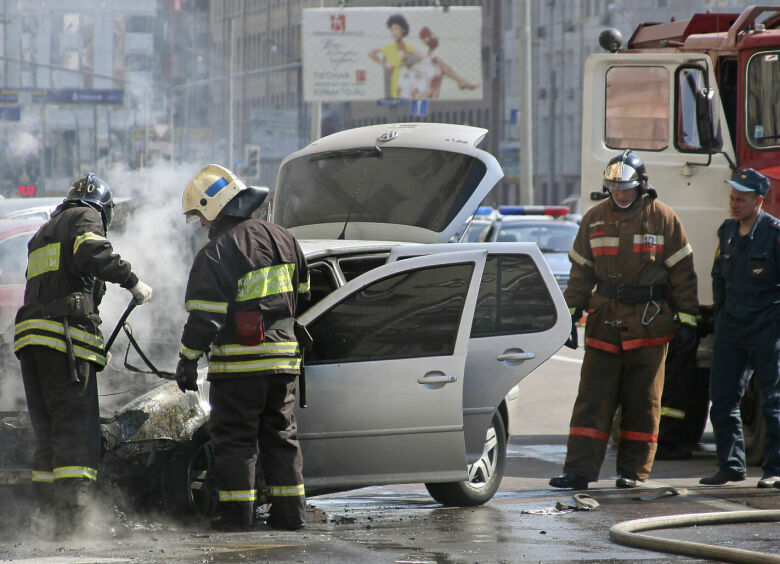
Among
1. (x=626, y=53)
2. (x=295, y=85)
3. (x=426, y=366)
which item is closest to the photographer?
(x=426, y=366)

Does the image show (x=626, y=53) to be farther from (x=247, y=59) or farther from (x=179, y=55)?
(x=247, y=59)

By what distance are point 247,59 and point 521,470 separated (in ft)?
249

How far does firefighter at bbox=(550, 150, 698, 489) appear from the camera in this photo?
7879 mm

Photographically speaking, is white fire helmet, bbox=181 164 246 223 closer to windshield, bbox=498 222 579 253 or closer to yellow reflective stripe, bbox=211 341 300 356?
yellow reflective stripe, bbox=211 341 300 356

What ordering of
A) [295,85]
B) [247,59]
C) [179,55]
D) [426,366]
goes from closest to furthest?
[426,366], [179,55], [247,59], [295,85]

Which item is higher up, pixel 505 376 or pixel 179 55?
pixel 179 55

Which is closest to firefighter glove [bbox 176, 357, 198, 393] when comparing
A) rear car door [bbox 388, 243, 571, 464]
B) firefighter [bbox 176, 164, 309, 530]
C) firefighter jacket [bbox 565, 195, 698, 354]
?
firefighter [bbox 176, 164, 309, 530]

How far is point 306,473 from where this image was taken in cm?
681

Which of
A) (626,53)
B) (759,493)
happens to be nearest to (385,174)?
(626,53)

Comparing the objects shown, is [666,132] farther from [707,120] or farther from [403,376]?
[403,376]

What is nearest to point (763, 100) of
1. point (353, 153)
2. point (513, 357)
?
point (353, 153)

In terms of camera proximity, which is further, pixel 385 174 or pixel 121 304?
pixel 385 174

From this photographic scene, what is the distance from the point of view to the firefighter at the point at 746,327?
7.86 meters

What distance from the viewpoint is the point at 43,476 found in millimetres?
6531
